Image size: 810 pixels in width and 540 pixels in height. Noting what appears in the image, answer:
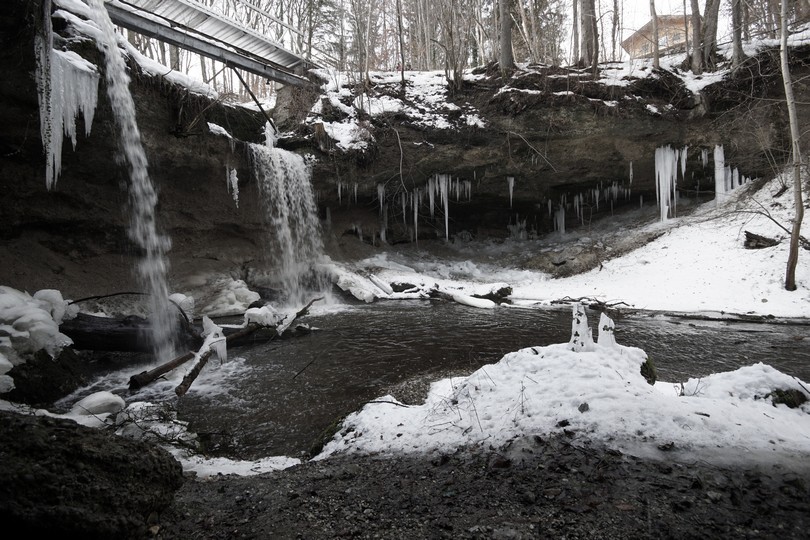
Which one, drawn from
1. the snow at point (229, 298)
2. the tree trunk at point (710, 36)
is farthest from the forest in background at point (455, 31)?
the snow at point (229, 298)

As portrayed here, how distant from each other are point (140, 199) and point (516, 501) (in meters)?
11.6

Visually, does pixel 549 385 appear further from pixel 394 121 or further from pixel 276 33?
pixel 276 33

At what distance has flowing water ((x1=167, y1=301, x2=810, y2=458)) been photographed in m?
4.25

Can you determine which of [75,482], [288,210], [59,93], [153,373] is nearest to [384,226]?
[288,210]

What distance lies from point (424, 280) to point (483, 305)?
10.8ft

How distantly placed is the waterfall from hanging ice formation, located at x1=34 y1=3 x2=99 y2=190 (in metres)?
0.76

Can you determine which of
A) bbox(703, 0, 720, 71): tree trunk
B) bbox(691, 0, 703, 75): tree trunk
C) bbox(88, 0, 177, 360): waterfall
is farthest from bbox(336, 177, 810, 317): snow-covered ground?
bbox(88, 0, 177, 360): waterfall

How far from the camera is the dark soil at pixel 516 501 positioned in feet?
6.45

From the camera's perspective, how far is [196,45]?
10414 millimetres

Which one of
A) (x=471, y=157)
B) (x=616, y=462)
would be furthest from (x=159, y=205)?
(x=616, y=462)

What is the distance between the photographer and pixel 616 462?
2486 millimetres

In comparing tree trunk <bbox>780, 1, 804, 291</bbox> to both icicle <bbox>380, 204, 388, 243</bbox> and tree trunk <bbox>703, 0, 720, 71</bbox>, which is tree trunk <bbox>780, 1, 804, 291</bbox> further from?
icicle <bbox>380, 204, 388, 243</bbox>

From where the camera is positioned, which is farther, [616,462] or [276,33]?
[276,33]

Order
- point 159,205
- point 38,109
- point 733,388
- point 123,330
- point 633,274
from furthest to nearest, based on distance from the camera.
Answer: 1. point 633,274
2. point 159,205
3. point 38,109
4. point 123,330
5. point 733,388
